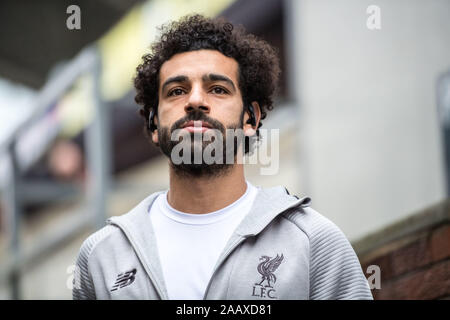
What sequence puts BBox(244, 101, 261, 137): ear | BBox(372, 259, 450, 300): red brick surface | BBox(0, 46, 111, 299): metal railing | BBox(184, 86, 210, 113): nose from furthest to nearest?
1. BBox(0, 46, 111, 299): metal railing
2. BBox(372, 259, 450, 300): red brick surface
3. BBox(244, 101, 261, 137): ear
4. BBox(184, 86, 210, 113): nose

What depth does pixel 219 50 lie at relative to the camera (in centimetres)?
222

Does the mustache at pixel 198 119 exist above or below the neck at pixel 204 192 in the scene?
above

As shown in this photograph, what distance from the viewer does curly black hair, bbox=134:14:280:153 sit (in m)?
2.24

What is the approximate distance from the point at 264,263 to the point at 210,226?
0.78 ft

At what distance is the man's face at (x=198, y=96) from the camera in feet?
6.68

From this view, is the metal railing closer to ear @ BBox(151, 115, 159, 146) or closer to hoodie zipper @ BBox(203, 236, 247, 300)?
ear @ BBox(151, 115, 159, 146)

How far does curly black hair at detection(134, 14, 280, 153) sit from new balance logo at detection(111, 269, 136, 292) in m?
0.65

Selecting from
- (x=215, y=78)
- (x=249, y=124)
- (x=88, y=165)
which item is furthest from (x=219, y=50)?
(x=88, y=165)

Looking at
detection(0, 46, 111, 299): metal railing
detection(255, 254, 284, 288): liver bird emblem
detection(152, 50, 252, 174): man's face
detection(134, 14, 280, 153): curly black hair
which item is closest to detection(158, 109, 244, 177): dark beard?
detection(152, 50, 252, 174): man's face

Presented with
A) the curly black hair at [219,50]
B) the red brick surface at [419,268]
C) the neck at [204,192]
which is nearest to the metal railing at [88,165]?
the curly black hair at [219,50]

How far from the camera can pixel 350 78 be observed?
225 inches

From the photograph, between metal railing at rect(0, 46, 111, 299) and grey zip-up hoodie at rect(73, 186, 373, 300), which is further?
metal railing at rect(0, 46, 111, 299)

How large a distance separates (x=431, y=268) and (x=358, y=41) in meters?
3.29

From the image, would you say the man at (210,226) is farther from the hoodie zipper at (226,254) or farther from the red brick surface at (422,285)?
the red brick surface at (422,285)
